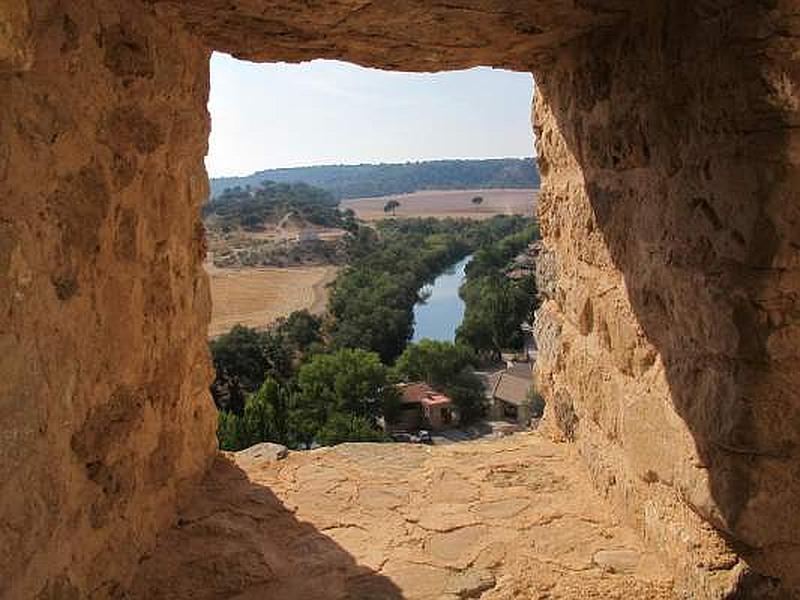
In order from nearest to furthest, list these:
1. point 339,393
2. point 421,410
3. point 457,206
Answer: point 339,393
point 421,410
point 457,206

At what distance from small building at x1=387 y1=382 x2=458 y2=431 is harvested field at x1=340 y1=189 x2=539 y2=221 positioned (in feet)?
192

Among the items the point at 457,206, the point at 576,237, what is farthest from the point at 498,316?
the point at 457,206

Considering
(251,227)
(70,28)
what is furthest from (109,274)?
(251,227)

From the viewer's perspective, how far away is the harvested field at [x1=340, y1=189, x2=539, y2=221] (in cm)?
9044

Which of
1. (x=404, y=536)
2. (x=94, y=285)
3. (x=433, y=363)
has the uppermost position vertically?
(x=94, y=285)

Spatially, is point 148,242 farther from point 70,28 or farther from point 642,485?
point 642,485

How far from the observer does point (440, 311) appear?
4716 cm

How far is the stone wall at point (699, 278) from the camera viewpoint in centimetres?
165

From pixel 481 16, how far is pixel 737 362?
3.90 ft

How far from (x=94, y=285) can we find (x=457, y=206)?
102447 millimetres

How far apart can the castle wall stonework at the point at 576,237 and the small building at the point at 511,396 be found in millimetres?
22893

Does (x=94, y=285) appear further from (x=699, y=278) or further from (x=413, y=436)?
(x=413, y=436)

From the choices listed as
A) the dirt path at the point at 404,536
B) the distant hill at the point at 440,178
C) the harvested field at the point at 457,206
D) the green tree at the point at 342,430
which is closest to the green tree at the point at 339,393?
the green tree at the point at 342,430

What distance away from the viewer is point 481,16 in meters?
2.13
